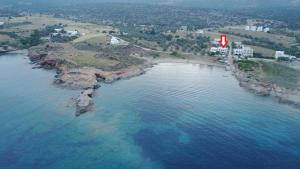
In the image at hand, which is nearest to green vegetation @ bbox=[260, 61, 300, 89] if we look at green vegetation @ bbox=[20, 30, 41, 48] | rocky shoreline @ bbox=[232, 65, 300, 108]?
rocky shoreline @ bbox=[232, 65, 300, 108]

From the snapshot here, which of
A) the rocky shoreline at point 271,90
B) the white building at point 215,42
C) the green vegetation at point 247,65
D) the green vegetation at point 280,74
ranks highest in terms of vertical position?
the white building at point 215,42

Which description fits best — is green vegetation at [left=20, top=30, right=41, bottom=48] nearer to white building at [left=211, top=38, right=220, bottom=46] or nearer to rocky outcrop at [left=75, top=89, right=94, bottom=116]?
rocky outcrop at [left=75, top=89, right=94, bottom=116]

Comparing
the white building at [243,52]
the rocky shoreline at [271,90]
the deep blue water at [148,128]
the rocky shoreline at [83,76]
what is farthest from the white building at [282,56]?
the rocky shoreline at [83,76]

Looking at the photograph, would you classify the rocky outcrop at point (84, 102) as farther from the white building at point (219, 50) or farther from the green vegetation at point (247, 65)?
the white building at point (219, 50)

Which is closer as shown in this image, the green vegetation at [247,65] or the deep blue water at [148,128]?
the deep blue water at [148,128]

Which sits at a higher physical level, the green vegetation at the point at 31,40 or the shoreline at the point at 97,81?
the green vegetation at the point at 31,40

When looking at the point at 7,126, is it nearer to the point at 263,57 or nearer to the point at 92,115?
the point at 92,115
